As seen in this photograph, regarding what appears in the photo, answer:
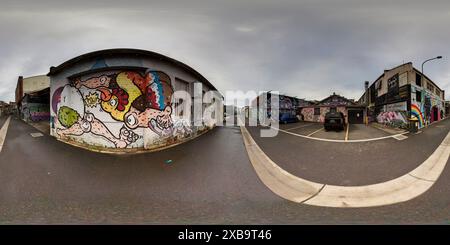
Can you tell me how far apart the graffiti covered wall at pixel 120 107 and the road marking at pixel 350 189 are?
16.5ft

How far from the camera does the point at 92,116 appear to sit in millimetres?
8320

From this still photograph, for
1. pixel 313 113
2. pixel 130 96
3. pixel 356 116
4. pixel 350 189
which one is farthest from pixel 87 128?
pixel 356 116

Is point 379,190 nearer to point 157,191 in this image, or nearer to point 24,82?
point 157,191

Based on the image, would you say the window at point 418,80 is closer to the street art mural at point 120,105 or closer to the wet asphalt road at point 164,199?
the wet asphalt road at point 164,199

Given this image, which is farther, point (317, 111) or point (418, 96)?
point (317, 111)

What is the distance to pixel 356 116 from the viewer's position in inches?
981

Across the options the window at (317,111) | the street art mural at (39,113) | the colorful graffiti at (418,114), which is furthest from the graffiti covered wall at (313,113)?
the street art mural at (39,113)

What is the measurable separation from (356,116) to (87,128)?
92.1ft

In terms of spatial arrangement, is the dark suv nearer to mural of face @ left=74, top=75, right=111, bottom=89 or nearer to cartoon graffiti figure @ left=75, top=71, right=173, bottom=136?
cartoon graffiti figure @ left=75, top=71, right=173, bottom=136

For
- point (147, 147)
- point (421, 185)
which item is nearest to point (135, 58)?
point (147, 147)

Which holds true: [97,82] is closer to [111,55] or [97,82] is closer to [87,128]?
[111,55]

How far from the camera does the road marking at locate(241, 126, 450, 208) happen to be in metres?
3.69

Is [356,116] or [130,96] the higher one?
[130,96]

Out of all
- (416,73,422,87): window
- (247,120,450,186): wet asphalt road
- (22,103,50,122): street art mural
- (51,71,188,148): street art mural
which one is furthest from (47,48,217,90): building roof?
(416,73,422,87): window
